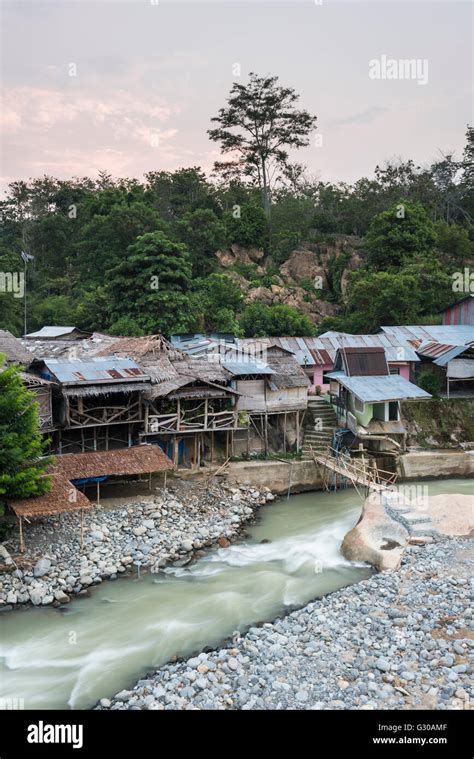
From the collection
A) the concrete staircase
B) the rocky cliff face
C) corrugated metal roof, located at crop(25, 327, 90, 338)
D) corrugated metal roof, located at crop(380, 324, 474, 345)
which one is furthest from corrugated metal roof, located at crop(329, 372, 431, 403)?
corrugated metal roof, located at crop(25, 327, 90, 338)

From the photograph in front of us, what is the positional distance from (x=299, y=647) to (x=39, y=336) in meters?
22.9

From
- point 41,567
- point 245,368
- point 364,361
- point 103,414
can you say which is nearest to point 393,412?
point 364,361

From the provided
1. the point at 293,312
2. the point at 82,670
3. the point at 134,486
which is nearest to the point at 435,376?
the point at 293,312

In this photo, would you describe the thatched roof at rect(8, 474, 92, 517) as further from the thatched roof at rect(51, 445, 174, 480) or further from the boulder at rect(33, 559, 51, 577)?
the thatched roof at rect(51, 445, 174, 480)

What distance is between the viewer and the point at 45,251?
159 ft

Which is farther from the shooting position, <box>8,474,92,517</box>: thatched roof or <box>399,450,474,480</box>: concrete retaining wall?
<box>399,450,474,480</box>: concrete retaining wall

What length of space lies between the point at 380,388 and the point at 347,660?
51.9 ft

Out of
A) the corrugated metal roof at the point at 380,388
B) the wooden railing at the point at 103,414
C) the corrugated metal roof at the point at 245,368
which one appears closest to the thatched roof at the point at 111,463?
the wooden railing at the point at 103,414

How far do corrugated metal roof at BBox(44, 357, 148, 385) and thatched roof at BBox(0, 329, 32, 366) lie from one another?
0.88 m

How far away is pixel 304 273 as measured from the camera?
1747 inches

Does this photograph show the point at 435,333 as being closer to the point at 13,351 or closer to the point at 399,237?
the point at 399,237

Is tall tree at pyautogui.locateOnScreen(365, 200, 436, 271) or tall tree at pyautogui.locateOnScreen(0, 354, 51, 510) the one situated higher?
tall tree at pyautogui.locateOnScreen(365, 200, 436, 271)

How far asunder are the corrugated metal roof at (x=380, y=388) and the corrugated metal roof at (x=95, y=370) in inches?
380

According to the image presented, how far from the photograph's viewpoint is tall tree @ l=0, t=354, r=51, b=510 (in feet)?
50.7
